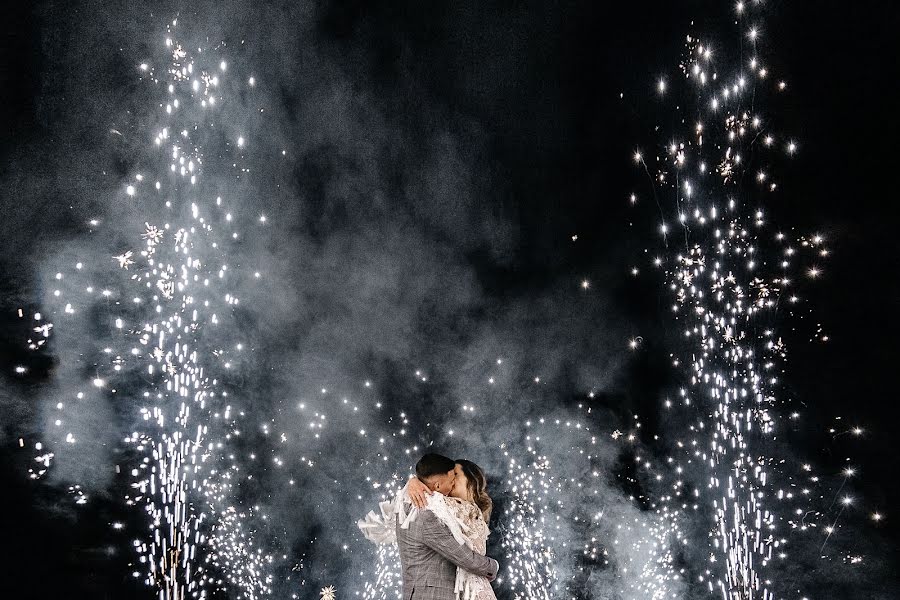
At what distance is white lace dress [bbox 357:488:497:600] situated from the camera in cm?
243

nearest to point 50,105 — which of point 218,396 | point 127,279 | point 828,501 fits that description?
point 127,279

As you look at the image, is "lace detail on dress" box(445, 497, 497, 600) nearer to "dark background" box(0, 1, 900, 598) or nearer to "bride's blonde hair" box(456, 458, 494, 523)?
→ "bride's blonde hair" box(456, 458, 494, 523)

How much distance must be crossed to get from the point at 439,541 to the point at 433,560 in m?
0.12

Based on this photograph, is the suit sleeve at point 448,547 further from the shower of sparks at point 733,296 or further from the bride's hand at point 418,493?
the shower of sparks at point 733,296

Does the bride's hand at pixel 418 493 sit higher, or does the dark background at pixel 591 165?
the dark background at pixel 591 165

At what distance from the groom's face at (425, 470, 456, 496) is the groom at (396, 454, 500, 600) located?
126mm

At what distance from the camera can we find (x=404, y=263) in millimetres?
7852

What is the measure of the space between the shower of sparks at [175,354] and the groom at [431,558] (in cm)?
447

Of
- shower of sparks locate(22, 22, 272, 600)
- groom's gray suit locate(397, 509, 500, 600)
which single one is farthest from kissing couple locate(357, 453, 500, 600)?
shower of sparks locate(22, 22, 272, 600)

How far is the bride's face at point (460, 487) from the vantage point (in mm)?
2717

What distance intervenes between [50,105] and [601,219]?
21.1 feet

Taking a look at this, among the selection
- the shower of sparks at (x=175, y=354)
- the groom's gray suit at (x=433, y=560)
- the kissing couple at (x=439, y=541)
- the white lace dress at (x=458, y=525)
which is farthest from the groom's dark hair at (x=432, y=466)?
the shower of sparks at (x=175, y=354)

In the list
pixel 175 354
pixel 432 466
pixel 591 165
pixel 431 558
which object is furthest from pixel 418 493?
pixel 591 165

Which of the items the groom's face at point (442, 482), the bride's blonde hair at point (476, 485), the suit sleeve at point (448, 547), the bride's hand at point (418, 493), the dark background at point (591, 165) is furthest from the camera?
the dark background at point (591, 165)
